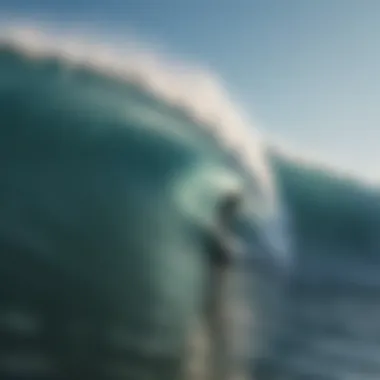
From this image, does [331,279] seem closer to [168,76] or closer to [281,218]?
[281,218]

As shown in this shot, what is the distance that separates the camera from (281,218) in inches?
48.3

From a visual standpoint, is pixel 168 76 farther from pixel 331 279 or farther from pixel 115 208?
pixel 331 279

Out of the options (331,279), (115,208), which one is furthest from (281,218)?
(115,208)

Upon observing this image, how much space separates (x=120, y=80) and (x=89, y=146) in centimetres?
13

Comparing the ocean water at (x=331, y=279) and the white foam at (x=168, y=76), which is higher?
the white foam at (x=168, y=76)

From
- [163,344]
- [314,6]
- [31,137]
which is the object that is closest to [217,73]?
[314,6]

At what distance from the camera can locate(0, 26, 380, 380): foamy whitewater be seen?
1.18m

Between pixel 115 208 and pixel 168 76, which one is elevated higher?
pixel 168 76

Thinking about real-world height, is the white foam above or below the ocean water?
above

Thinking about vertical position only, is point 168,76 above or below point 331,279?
above

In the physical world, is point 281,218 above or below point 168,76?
below

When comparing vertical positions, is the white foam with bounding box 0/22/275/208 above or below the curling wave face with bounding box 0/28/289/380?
above

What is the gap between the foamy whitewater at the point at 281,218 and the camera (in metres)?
1.18

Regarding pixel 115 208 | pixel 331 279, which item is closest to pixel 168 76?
pixel 115 208
